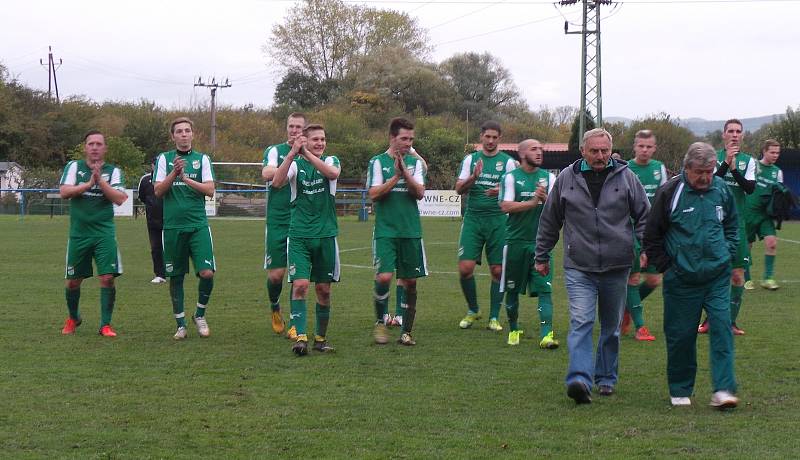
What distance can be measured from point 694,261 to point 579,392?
1.19 m

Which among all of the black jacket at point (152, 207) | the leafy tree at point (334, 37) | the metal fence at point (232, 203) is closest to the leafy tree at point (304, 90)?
the leafy tree at point (334, 37)

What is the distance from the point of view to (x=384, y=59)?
78.9m

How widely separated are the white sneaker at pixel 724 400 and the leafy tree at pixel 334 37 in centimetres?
7634

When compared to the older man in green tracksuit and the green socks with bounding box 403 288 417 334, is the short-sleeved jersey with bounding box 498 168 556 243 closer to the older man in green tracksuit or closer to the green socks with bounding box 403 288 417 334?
the green socks with bounding box 403 288 417 334

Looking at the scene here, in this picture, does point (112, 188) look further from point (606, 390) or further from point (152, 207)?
point (152, 207)

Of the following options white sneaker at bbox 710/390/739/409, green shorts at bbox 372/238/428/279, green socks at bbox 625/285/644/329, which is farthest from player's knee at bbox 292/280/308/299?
white sneaker at bbox 710/390/739/409

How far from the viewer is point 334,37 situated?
82.4 meters

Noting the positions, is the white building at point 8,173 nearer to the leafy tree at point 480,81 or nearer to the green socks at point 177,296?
the leafy tree at point 480,81

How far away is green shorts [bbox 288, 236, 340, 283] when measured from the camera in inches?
360

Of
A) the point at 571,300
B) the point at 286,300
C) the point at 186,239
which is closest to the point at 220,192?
the point at 286,300

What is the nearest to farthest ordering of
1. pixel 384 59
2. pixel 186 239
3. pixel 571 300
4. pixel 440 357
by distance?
pixel 571 300 < pixel 440 357 < pixel 186 239 < pixel 384 59

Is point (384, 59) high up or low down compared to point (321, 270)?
up

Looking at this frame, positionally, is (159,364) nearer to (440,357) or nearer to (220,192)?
(440,357)

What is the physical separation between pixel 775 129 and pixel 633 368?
182 ft
